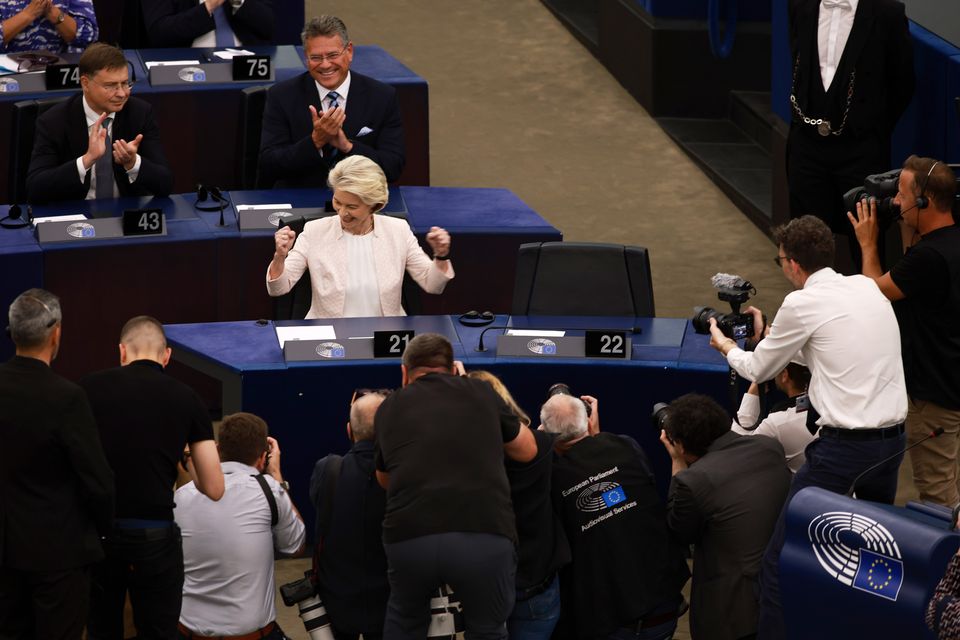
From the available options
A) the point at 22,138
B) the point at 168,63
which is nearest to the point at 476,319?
the point at 22,138

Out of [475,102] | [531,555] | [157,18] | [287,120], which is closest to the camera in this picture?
[531,555]

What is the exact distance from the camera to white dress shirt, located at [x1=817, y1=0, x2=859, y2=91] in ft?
24.8

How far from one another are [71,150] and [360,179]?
5.52 ft

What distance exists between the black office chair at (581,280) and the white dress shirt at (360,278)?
61 cm

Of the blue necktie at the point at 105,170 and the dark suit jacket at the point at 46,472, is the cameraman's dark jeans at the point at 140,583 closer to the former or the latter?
the dark suit jacket at the point at 46,472

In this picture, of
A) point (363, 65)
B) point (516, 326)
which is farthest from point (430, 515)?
point (363, 65)

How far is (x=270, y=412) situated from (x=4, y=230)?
5.79 feet

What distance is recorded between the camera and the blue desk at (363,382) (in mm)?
6281

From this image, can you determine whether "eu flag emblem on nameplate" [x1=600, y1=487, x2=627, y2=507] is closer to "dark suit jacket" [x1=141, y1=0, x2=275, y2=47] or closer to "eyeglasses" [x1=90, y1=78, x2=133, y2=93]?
"eyeglasses" [x1=90, y1=78, x2=133, y2=93]

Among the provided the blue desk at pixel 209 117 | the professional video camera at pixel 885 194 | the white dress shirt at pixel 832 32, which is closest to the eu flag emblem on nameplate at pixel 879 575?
the professional video camera at pixel 885 194

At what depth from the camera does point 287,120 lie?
7809 mm

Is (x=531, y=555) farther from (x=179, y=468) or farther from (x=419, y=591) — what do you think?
(x=179, y=468)

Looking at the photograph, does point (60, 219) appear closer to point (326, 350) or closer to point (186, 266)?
point (186, 266)

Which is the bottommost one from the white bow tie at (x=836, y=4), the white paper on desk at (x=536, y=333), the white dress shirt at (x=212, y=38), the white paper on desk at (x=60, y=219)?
the white paper on desk at (x=536, y=333)
